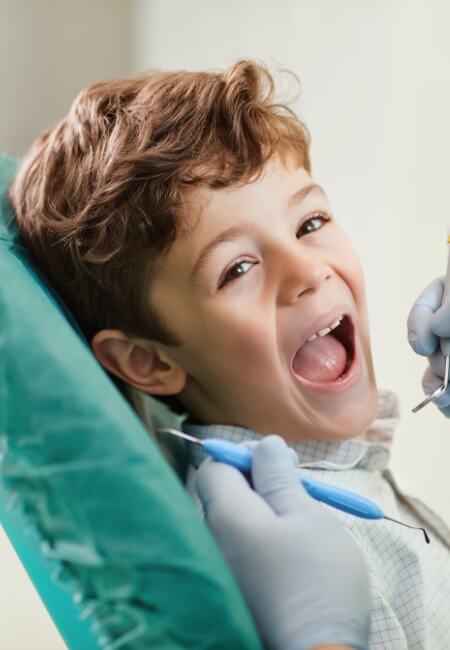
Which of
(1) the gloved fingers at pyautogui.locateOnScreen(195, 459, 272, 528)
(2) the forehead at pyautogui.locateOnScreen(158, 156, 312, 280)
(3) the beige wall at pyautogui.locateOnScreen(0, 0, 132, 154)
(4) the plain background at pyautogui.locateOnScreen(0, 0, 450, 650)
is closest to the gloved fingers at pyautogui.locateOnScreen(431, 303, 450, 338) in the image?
(2) the forehead at pyautogui.locateOnScreen(158, 156, 312, 280)

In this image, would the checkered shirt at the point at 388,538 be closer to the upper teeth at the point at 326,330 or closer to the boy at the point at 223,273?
the boy at the point at 223,273

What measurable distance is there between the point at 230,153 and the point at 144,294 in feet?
0.67

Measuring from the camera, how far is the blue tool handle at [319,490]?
760mm

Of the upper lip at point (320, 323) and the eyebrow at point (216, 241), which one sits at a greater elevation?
the eyebrow at point (216, 241)

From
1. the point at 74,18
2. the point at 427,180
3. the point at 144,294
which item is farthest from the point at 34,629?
the point at 74,18

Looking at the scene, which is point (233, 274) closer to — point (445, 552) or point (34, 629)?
point (445, 552)

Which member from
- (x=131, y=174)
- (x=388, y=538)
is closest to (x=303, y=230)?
(x=131, y=174)

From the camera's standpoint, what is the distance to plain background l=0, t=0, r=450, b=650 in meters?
1.57

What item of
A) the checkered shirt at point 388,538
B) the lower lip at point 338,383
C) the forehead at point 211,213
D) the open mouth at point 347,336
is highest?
the forehead at point 211,213

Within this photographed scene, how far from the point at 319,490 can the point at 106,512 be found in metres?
0.25

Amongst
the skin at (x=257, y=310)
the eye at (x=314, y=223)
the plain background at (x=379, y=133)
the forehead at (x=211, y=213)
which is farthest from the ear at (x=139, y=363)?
the plain background at (x=379, y=133)

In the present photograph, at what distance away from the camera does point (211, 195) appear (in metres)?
0.98

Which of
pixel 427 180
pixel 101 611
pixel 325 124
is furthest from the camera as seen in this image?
pixel 325 124

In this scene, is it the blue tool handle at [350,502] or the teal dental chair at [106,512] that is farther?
the blue tool handle at [350,502]
